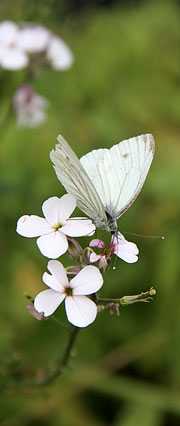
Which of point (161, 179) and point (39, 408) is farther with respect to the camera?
point (161, 179)

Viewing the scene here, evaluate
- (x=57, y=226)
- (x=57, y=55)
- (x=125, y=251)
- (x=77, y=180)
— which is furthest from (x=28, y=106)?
(x=125, y=251)

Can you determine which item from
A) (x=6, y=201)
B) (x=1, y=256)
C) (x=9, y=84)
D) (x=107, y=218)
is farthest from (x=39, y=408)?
(x=9, y=84)

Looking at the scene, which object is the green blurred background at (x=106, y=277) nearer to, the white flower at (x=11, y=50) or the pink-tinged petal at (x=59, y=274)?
the white flower at (x=11, y=50)

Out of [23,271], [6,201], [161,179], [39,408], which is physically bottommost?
[39,408]

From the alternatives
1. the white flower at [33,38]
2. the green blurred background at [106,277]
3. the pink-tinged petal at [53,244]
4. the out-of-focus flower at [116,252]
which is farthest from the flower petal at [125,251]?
the white flower at [33,38]

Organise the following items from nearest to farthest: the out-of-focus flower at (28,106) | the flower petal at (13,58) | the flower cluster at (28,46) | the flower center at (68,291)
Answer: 1. the flower center at (68,291)
2. the flower petal at (13,58)
3. the flower cluster at (28,46)
4. the out-of-focus flower at (28,106)

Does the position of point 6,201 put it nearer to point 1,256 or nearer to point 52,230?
point 1,256

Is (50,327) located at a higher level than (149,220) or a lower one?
lower

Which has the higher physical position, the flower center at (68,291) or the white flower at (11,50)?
the white flower at (11,50)
